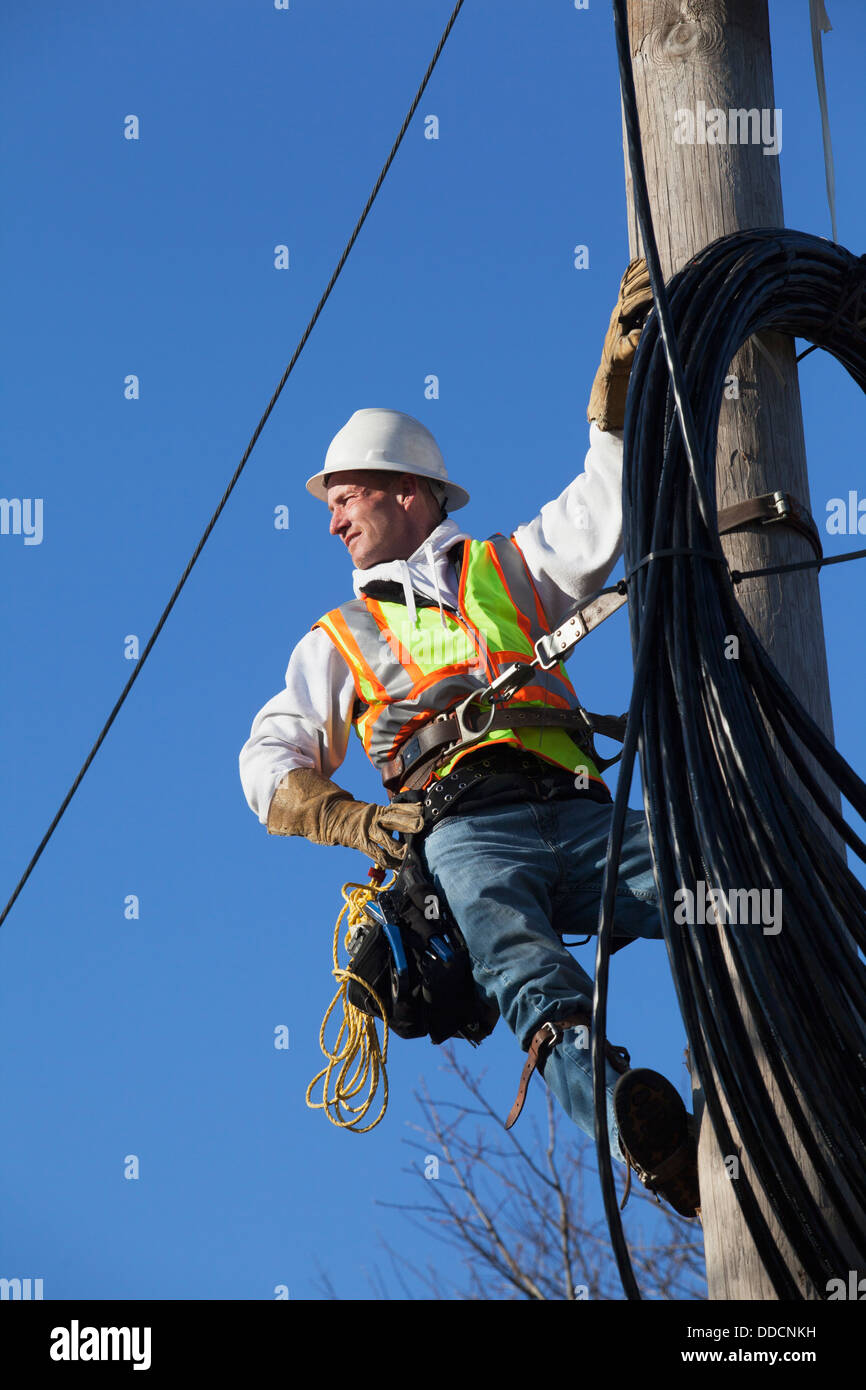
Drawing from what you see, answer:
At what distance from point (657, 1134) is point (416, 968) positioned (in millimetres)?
1026

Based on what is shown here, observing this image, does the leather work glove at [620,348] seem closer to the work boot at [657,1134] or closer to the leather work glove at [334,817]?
the leather work glove at [334,817]

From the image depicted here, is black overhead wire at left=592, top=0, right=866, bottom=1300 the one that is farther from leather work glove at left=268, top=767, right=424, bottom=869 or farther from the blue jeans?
leather work glove at left=268, top=767, right=424, bottom=869

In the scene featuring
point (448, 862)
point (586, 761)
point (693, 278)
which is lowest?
point (448, 862)

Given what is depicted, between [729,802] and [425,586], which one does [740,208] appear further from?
[425,586]

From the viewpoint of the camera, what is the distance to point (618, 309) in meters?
3.83

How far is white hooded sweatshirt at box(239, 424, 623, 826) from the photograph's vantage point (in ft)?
14.3

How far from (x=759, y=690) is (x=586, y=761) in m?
1.31

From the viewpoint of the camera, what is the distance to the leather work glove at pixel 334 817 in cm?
457

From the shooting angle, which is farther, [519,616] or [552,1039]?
[519,616]

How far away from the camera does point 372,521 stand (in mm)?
5109

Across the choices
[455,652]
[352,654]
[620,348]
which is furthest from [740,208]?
[352,654]

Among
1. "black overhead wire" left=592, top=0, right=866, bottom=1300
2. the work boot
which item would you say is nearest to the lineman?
the work boot
